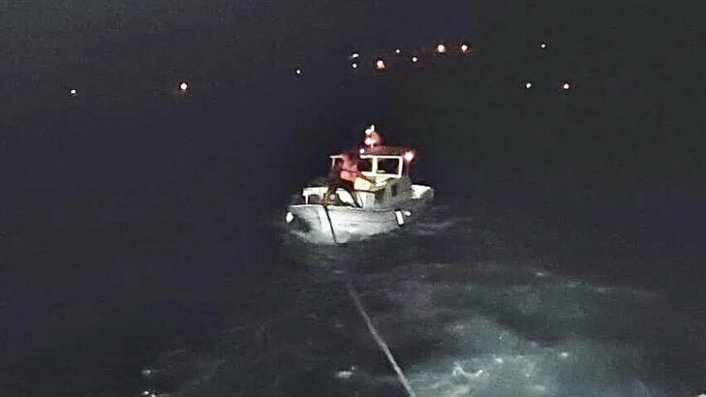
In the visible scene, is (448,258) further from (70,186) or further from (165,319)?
(70,186)

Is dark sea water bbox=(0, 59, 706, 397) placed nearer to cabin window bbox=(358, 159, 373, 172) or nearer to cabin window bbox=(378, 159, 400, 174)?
cabin window bbox=(378, 159, 400, 174)

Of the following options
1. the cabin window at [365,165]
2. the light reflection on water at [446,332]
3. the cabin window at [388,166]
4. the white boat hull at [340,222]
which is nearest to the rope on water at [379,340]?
the light reflection on water at [446,332]

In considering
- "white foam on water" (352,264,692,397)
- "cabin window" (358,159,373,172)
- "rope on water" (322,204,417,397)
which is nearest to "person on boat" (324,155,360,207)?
"cabin window" (358,159,373,172)

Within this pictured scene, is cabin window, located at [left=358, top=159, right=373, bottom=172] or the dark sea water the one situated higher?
cabin window, located at [left=358, top=159, right=373, bottom=172]

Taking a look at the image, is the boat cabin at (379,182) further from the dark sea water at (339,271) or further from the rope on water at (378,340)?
the rope on water at (378,340)

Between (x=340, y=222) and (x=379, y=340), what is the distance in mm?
8268

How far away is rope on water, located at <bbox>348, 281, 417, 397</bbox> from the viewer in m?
28.5

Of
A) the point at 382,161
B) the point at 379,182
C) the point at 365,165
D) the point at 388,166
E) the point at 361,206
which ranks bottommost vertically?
the point at 361,206

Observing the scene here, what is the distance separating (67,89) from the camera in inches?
2478

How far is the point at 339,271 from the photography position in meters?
35.8

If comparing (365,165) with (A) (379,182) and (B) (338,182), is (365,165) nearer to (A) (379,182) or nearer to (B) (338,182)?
(A) (379,182)

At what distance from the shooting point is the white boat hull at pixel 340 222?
38531mm

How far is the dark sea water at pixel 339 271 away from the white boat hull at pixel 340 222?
2.10 feet

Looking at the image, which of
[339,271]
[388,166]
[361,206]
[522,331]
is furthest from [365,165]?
[522,331]
